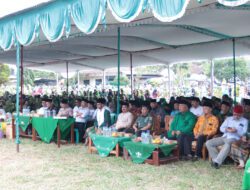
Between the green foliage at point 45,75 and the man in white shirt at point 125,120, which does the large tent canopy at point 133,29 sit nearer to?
the man in white shirt at point 125,120

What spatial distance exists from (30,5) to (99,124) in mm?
3090

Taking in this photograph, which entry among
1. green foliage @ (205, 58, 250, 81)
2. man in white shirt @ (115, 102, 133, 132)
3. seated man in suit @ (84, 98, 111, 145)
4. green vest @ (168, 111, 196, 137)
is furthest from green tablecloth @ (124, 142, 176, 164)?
green foliage @ (205, 58, 250, 81)

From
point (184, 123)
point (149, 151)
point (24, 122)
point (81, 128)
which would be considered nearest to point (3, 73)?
Result: point (24, 122)

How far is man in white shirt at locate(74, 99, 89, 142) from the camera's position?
27.9 feet

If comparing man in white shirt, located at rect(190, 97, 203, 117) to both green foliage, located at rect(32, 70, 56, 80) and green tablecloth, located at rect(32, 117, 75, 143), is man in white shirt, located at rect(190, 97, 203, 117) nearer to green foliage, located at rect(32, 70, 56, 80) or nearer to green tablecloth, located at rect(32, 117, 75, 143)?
green tablecloth, located at rect(32, 117, 75, 143)

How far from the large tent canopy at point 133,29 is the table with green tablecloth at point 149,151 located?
2127 mm

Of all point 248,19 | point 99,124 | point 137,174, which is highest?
point 248,19

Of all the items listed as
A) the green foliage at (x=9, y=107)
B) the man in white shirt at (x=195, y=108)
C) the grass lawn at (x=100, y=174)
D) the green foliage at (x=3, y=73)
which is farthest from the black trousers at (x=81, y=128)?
the green foliage at (x=3, y=73)

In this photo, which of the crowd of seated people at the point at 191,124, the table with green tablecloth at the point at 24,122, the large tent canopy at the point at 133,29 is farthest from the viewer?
the table with green tablecloth at the point at 24,122

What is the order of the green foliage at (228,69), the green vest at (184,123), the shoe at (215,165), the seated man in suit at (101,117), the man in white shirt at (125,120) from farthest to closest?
the green foliage at (228,69) < the seated man in suit at (101,117) < the man in white shirt at (125,120) < the green vest at (184,123) < the shoe at (215,165)

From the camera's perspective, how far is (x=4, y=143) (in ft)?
27.7

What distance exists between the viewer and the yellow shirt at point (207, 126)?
6.36 metres

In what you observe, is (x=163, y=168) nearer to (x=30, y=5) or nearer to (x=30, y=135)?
(x=30, y=5)

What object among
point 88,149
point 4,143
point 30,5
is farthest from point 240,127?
point 4,143
